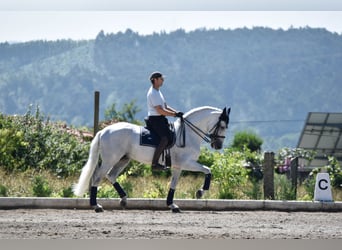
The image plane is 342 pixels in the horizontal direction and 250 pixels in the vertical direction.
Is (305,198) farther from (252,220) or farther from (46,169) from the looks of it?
(46,169)

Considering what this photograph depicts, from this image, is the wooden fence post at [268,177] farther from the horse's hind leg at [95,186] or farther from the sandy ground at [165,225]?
the horse's hind leg at [95,186]

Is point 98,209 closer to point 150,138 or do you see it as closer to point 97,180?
point 97,180

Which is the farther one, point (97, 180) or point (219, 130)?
point (219, 130)

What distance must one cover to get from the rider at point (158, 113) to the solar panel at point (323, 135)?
19173 mm

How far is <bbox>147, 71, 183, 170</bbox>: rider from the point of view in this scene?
17.8 metres

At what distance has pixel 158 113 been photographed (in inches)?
706

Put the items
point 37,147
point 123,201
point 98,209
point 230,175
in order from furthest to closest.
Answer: point 37,147 < point 230,175 < point 123,201 < point 98,209

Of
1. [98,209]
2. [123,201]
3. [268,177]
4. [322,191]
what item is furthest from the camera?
[268,177]

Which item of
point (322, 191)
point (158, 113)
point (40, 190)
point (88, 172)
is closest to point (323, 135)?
point (322, 191)

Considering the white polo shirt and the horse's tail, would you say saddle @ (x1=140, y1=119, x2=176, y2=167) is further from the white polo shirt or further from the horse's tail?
the horse's tail

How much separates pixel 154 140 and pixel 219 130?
1.33 metres

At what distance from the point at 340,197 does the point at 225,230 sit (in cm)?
732

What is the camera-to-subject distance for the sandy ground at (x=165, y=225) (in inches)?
534

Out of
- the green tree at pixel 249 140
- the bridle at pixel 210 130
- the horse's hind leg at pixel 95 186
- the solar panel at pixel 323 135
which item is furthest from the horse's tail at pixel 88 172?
the green tree at pixel 249 140
